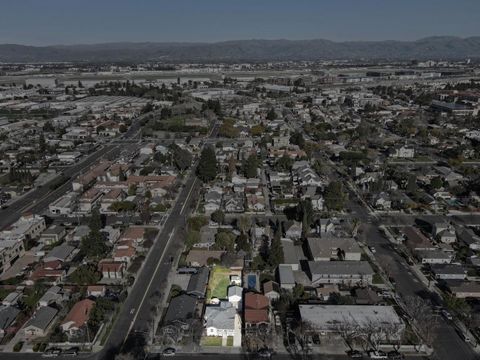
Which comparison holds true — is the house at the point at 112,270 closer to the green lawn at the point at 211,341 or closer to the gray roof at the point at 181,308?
the gray roof at the point at 181,308

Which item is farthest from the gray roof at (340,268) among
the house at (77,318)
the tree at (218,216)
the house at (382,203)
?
the house at (77,318)

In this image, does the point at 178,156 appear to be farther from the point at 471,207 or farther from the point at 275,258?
the point at 471,207

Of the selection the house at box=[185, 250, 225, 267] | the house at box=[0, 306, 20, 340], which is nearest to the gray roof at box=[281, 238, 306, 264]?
the house at box=[185, 250, 225, 267]

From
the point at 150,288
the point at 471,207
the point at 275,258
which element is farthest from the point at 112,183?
the point at 471,207

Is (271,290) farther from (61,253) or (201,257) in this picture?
(61,253)

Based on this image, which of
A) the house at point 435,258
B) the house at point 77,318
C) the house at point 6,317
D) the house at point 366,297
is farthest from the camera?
the house at point 435,258

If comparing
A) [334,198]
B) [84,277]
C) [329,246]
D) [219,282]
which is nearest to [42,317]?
[84,277]
